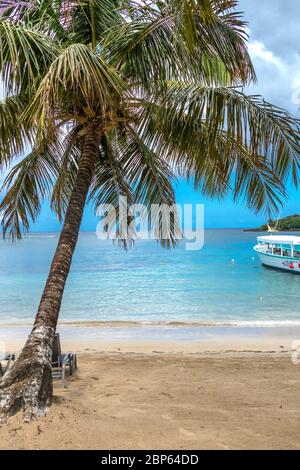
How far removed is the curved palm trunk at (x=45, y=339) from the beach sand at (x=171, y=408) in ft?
0.48

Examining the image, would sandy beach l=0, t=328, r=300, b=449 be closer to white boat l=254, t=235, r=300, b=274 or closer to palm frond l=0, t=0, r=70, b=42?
palm frond l=0, t=0, r=70, b=42

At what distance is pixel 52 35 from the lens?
5895 mm

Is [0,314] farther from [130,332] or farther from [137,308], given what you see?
[130,332]

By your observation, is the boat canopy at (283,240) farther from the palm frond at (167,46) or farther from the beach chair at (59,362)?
the palm frond at (167,46)

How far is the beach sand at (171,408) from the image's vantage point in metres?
3.71

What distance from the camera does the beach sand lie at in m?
3.71

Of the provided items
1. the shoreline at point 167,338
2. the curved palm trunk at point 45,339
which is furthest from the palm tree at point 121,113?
the shoreline at point 167,338

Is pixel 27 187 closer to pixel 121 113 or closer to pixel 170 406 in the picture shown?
pixel 121 113

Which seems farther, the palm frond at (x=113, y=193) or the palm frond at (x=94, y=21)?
the palm frond at (x=113, y=193)

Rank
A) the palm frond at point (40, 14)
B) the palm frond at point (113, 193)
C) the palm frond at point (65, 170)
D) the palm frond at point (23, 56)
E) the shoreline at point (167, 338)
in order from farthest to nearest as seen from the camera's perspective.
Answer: the shoreline at point (167, 338) → the palm frond at point (113, 193) → the palm frond at point (65, 170) → the palm frond at point (40, 14) → the palm frond at point (23, 56)

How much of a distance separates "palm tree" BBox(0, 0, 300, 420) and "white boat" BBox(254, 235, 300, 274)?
24.3 meters

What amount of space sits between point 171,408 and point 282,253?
29.2 metres

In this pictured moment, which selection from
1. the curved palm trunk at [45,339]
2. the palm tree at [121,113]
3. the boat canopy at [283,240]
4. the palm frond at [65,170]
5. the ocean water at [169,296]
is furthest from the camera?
the boat canopy at [283,240]

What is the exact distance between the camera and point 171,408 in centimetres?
479
